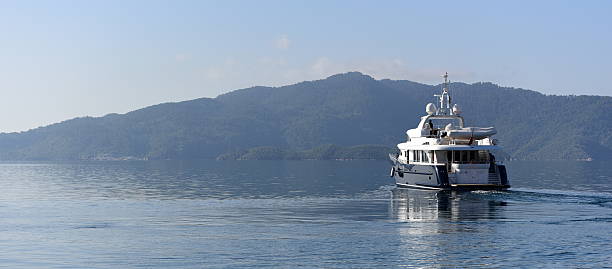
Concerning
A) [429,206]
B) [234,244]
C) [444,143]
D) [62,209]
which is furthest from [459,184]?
[234,244]

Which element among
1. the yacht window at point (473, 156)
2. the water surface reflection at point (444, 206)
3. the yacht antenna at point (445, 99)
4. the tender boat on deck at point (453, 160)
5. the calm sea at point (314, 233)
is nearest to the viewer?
the calm sea at point (314, 233)

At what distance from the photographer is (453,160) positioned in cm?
7862

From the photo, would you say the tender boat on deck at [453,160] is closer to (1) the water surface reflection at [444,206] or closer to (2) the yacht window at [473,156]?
(2) the yacht window at [473,156]

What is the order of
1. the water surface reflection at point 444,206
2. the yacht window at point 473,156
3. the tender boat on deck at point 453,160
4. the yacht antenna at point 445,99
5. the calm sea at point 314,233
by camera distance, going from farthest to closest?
the yacht antenna at point 445,99 < the yacht window at point 473,156 < the tender boat on deck at point 453,160 < the water surface reflection at point 444,206 < the calm sea at point 314,233

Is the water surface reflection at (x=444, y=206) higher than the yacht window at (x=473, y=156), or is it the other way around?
the yacht window at (x=473, y=156)

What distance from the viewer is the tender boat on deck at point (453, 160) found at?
76.4 m

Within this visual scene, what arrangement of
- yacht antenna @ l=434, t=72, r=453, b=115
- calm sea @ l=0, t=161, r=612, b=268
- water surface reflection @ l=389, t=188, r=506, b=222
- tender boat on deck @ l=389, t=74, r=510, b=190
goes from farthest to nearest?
1. yacht antenna @ l=434, t=72, r=453, b=115
2. tender boat on deck @ l=389, t=74, r=510, b=190
3. water surface reflection @ l=389, t=188, r=506, b=222
4. calm sea @ l=0, t=161, r=612, b=268

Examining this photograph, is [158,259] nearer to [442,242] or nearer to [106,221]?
[442,242]

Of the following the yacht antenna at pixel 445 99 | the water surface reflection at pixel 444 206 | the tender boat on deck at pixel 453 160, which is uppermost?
the yacht antenna at pixel 445 99

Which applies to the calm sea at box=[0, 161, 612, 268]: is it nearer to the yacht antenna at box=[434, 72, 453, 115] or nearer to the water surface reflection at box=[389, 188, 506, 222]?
the water surface reflection at box=[389, 188, 506, 222]

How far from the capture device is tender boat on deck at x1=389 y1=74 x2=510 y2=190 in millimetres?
76375

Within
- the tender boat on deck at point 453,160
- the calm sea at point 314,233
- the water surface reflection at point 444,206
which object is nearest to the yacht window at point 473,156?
the tender boat on deck at point 453,160

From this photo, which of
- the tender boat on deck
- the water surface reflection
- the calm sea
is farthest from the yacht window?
the calm sea

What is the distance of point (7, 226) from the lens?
50.7 m
